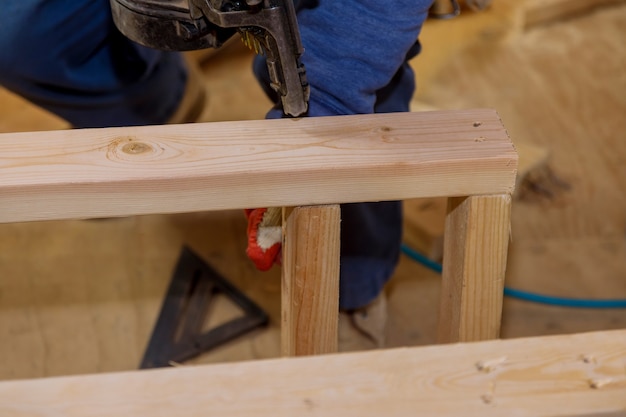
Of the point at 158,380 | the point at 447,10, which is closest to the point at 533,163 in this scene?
the point at 447,10

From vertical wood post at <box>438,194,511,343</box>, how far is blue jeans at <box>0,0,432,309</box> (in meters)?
0.19

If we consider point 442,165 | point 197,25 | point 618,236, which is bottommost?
point 618,236

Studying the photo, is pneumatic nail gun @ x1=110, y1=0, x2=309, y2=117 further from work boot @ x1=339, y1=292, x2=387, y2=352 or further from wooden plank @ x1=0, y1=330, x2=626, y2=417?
work boot @ x1=339, y1=292, x2=387, y2=352

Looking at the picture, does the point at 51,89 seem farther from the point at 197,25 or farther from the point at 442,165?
the point at 442,165

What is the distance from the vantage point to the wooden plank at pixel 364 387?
81cm

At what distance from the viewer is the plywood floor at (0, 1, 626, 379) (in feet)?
4.82

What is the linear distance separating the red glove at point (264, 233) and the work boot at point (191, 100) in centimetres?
68

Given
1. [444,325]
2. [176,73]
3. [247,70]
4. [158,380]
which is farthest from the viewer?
[247,70]

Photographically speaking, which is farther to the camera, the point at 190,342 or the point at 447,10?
the point at 190,342

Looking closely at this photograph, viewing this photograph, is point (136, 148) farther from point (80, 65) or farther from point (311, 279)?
point (80, 65)

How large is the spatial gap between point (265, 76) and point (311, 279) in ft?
1.09

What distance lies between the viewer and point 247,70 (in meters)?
2.22

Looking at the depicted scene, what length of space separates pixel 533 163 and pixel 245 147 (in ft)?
3.29

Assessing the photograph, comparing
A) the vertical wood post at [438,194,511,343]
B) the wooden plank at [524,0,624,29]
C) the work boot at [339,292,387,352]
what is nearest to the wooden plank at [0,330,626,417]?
the vertical wood post at [438,194,511,343]
